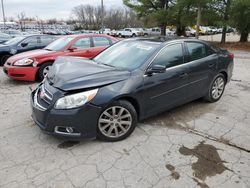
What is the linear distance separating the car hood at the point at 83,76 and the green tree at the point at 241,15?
15.3m

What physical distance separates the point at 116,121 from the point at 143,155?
0.60 m

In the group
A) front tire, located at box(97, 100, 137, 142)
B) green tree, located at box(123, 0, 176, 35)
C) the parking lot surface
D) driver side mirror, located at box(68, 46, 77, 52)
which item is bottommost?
the parking lot surface

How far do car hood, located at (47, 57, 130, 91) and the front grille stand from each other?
0.49 ft

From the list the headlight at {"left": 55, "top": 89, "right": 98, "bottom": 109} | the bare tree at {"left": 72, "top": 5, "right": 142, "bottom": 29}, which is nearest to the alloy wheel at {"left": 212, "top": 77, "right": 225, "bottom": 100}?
the headlight at {"left": 55, "top": 89, "right": 98, "bottom": 109}

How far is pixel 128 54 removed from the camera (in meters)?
3.85

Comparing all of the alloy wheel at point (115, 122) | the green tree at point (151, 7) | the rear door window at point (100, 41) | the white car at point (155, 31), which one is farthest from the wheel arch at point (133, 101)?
the white car at point (155, 31)

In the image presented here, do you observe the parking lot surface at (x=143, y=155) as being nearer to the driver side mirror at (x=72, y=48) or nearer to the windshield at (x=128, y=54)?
the windshield at (x=128, y=54)

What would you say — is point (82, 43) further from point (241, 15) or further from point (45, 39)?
point (241, 15)

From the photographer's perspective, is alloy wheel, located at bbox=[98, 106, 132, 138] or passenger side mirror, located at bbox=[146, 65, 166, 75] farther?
passenger side mirror, located at bbox=[146, 65, 166, 75]

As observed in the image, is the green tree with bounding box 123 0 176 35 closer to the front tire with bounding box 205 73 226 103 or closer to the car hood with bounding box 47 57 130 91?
the front tire with bounding box 205 73 226 103

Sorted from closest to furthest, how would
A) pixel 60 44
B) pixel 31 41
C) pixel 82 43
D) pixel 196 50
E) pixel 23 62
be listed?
1. pixel 196 50
2. pixel 23 62
3. pixel 60 44
4. pixel 82 43
5. pixel 31 41

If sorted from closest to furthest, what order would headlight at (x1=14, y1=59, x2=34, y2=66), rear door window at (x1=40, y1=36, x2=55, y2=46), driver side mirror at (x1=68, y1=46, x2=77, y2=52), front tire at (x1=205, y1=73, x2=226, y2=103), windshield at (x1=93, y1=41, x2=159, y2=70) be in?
windshield at (x1=93, y1=41, x2=159, y2=70) < front tire at (x1=205, y1=73, x2=226, y2=103) < headlight at (x1=14, y1=59, x2=34, y2=66) < driver side mirror at (x1=68, y1=46, x2=77, y2=52) < rear door window at (x1=40, y1=36, x2=55, y2=46)

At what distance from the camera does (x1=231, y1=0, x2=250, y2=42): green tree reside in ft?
50.9

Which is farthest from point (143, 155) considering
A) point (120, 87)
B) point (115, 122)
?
point (120, 87)
